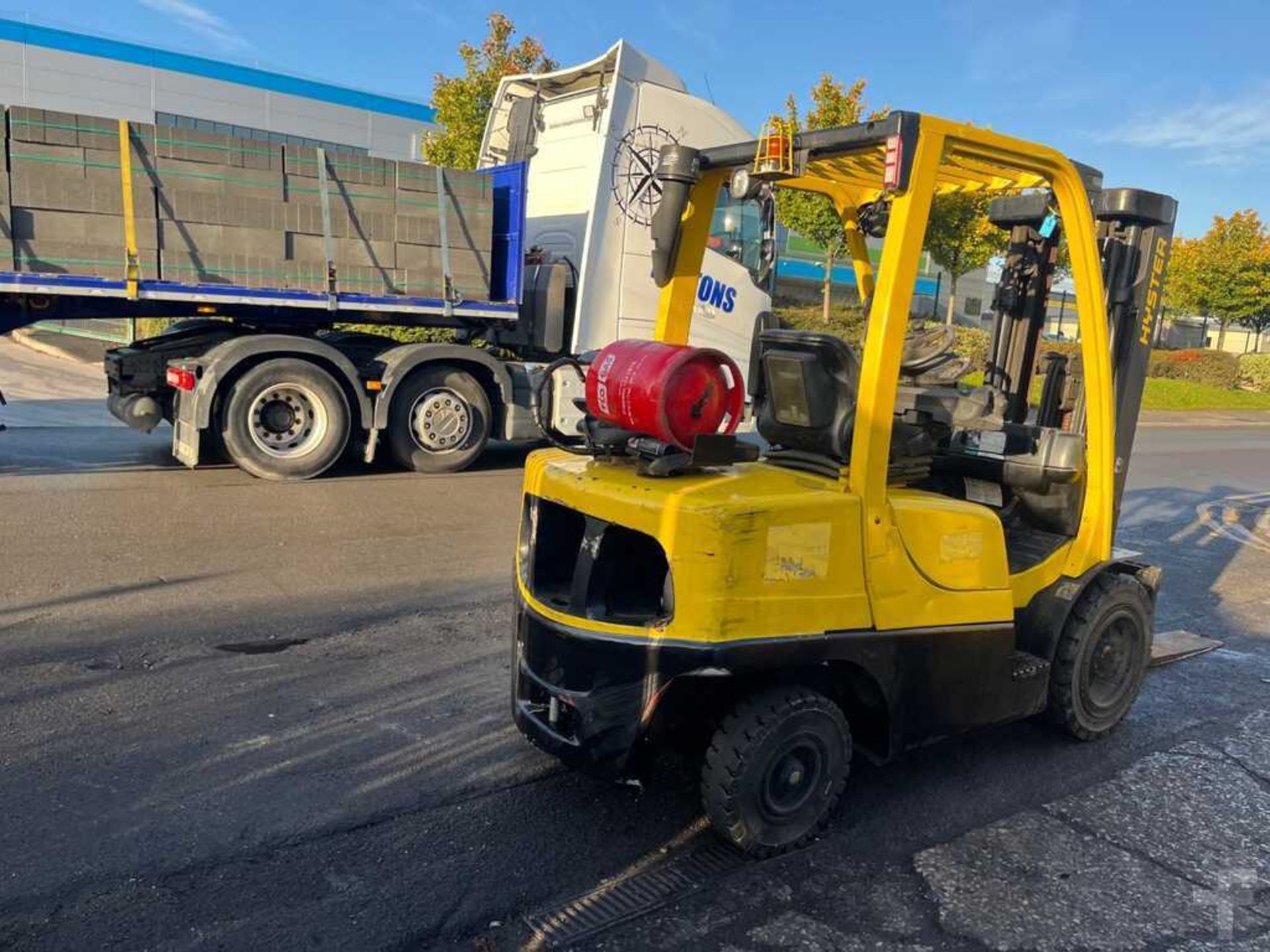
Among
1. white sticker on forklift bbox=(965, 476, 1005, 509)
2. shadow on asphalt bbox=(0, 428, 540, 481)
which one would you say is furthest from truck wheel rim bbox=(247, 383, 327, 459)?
white sticker on forklift bbox=(965, 476, 1005, 509)

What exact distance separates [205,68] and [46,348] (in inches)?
580

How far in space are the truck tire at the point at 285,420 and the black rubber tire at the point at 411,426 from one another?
0.55 m

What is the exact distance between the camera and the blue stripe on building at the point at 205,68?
27.9 meters

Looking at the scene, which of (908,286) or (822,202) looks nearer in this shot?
(908,286)

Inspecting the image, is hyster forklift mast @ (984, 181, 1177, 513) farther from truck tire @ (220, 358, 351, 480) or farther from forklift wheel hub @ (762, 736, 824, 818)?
truck tire @ (220, 358, 351, 480)

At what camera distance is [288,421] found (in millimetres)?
9266

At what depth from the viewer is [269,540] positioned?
694 centimetres

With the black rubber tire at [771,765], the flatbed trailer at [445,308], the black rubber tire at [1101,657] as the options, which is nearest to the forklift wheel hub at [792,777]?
the black rubber tire at [771,765]

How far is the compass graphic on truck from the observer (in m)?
10.1

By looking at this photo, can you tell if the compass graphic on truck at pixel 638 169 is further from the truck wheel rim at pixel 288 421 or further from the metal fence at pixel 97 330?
the metal fence at pixel 97 330

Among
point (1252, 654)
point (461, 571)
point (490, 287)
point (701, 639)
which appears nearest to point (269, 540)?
point (461, 571)

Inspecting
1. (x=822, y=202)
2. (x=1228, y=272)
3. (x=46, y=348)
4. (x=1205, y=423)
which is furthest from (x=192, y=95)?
(x=1228, y=272)

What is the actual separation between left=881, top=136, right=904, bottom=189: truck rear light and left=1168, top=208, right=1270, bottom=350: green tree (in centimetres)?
3722

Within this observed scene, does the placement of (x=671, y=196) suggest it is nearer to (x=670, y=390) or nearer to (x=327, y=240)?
(x=670, y=390)
